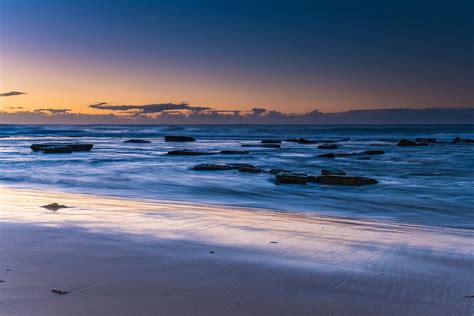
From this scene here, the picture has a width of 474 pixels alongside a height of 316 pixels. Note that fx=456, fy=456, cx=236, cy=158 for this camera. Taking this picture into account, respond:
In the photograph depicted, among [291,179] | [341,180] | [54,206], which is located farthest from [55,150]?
[54,206]

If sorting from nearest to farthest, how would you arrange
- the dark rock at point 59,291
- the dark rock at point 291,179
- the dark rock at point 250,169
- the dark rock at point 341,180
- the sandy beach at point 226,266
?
1. the sandy beach at point 226,266
2. the dark rock at point 59,291
3. the dark rock at point 341,180
4. the dark rock at point 291,179
5. the dark rock at point 250,169

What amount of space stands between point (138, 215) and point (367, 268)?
11.2 ft

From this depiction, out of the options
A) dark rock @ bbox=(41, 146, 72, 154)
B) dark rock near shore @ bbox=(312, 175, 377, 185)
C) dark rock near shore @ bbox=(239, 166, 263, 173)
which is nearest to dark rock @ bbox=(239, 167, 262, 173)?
dark rock near shore @ bbox=(239, 166, 263, 173)

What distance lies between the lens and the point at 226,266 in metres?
3.65

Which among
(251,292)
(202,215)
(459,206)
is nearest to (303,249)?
(251,292)

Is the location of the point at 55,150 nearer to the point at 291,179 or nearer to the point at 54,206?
the point at 291,179

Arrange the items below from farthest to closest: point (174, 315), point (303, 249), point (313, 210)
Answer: point (313, 210) → point (303, 249) → point (174, 315)

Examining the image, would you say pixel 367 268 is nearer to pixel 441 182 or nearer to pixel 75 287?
pixel 75 287

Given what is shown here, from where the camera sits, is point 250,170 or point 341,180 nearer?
point 341,180

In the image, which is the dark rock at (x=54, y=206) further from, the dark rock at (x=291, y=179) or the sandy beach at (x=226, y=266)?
the dark rock at (x=291, y=179)

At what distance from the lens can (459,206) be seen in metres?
8.32

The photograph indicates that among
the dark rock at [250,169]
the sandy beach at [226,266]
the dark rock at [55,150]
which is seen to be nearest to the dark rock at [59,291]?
the sandy beach at [226,266]

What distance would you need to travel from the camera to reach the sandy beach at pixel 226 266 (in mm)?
2811

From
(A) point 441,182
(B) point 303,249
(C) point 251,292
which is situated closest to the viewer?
(C) point 251,292
